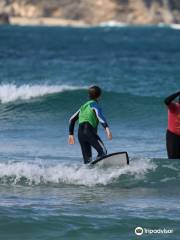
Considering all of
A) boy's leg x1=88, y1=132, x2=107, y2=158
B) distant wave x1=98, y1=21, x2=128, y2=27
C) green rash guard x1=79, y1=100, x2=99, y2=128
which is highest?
green rash guard x1=79, y1=100, x2=99, y2=128

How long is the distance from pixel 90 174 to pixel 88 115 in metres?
0.82

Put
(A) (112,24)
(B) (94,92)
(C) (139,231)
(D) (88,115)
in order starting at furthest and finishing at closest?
(A) (112,24), (D) (88,115), (B) (94,92), (C) (139,231)

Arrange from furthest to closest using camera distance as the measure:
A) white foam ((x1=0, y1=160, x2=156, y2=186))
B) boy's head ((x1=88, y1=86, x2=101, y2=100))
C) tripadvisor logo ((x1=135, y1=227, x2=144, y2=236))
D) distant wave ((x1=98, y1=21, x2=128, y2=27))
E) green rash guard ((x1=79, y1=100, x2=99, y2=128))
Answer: distant wave ((x1=98, y1=21, x2=128, y2=27))
white foam ((x1=0, y1=160, x2=156, y2=186))
green rash guard ((x1=79, y1=100, x2=99, y2=128))
boy's head ((x1=88, y1=86, x2=101, y2=100))
tripadvisor logo ((x1=135, y1=227, x2=144, y2=236))

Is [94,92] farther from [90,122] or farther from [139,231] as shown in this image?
[139,231]

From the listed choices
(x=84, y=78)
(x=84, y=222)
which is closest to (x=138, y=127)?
(x=84, y=222)

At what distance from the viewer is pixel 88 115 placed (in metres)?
12.7

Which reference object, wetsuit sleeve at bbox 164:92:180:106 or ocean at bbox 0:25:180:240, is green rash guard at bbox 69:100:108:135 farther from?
wetsuit sleeve at bbox 164:92:180:106

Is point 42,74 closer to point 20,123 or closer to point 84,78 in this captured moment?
point 84,78

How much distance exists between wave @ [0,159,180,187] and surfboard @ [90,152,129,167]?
3.0 inches

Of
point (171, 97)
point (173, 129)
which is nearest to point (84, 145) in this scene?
point (173, 129)

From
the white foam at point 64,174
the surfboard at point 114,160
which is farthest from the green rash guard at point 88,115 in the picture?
the white foam at point 64,174

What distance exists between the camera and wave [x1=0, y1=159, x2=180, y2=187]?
12.8 m

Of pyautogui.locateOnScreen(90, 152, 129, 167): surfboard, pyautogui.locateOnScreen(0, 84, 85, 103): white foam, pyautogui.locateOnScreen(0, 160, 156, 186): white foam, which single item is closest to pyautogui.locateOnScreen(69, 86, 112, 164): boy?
pyautogui.locateOnScreen(90, 152, 129, 167): surfboard

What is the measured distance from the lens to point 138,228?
10.2 m
